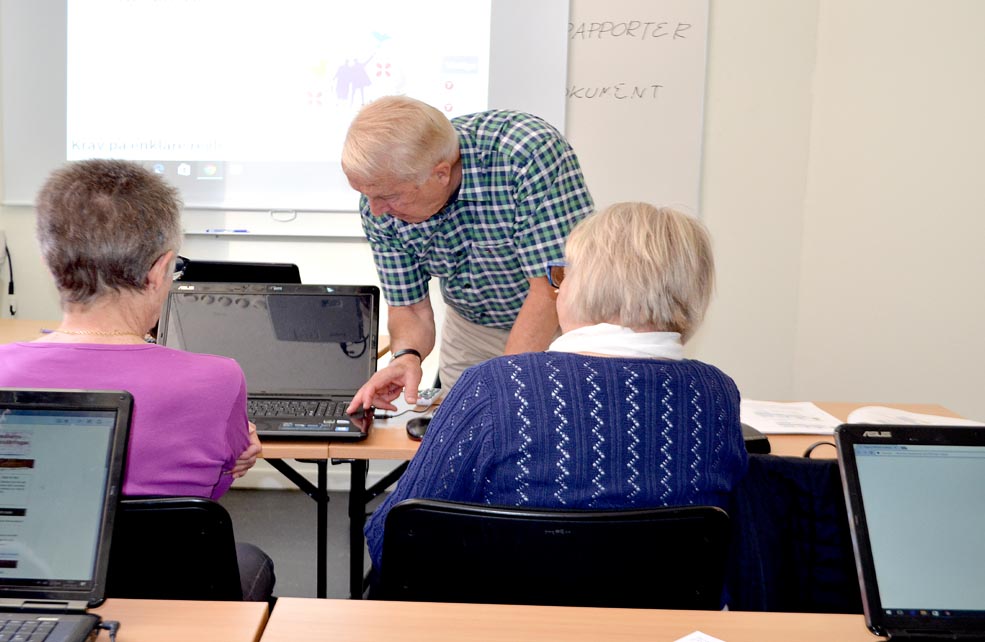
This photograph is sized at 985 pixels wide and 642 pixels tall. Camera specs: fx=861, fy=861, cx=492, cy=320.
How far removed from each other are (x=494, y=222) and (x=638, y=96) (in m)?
1.53

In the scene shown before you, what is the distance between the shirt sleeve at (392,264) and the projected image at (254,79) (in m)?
1.24

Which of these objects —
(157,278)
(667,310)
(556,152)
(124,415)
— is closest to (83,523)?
(124,415)

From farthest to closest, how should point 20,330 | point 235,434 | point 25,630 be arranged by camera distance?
point 20,330, point 235,434, point 25,630

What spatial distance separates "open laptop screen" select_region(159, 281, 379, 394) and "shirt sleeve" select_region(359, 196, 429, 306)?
0.30m

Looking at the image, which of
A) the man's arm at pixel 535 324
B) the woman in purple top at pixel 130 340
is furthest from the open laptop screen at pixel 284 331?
the woman in purple top at pixel 130 340

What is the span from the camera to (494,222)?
2172mm

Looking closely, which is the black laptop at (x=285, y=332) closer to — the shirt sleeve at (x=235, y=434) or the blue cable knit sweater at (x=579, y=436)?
the shirt sleeve at (x=235, y=434)

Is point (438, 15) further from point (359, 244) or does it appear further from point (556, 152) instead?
point (556, 152)

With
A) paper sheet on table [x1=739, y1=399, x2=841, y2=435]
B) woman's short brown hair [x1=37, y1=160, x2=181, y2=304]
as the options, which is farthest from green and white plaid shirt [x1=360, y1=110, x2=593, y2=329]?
woman's short brown hair [x1=37, y1=160, x2=181, y2=304]

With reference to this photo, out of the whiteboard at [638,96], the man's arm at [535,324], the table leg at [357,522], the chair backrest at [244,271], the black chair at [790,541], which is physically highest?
the whiteboard at [638,96]

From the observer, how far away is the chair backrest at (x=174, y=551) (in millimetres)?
1121

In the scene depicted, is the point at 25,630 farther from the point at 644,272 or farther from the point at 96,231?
the point at 644,272

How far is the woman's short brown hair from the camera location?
1282mm

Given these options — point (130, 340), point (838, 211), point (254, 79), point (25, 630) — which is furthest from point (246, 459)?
point (838, 211)
